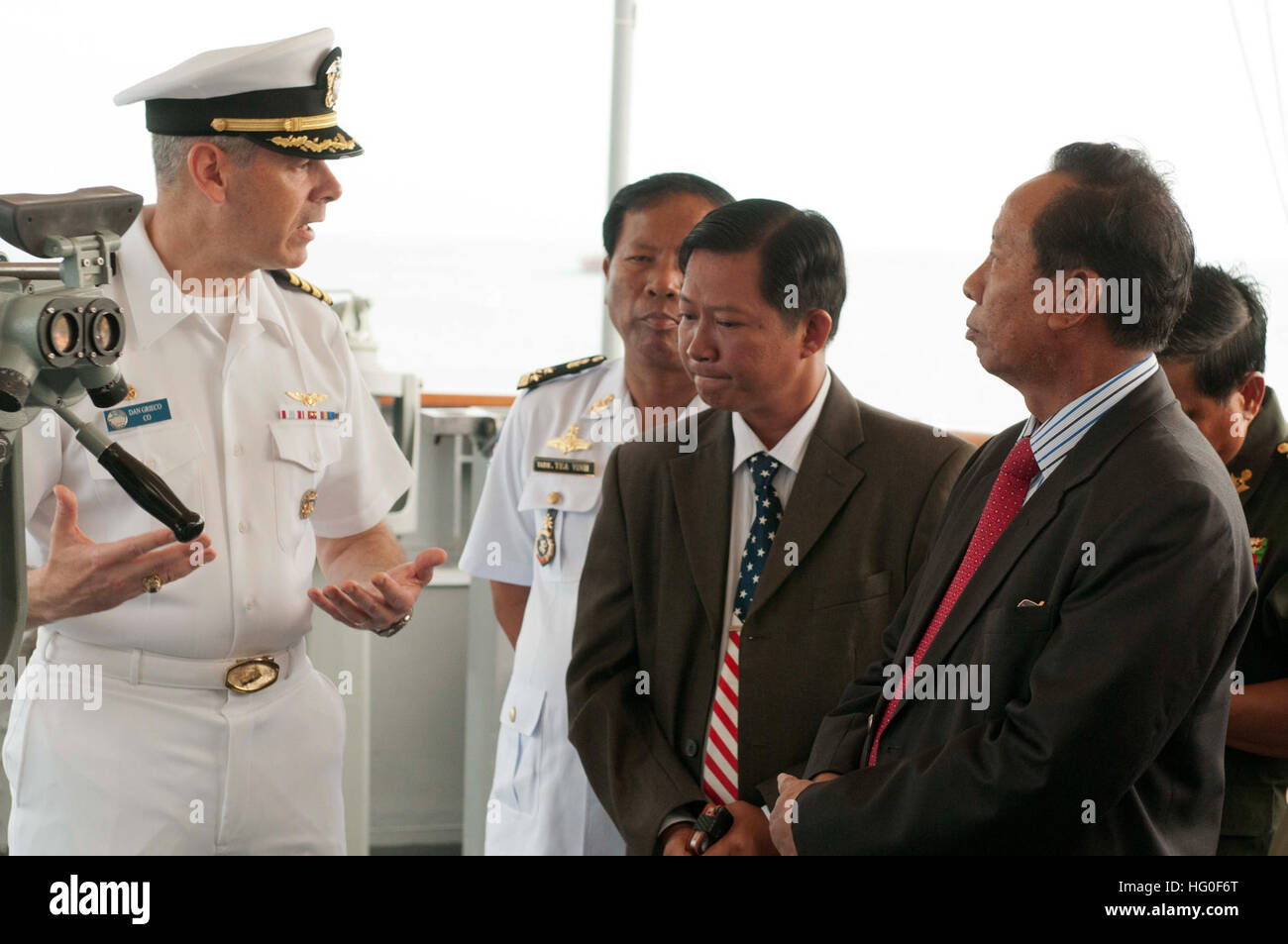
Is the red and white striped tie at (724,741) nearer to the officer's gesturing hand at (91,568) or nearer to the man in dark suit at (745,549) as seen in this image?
the man in dark suit at (745,549)

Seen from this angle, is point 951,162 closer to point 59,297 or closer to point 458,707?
point 458,707

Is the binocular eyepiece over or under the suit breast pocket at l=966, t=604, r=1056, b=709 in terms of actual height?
over

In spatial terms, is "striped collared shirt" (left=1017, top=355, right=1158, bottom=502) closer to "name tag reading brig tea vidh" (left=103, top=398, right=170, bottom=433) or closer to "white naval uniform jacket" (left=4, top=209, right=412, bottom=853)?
"white naval uniform jacket" (left=4, top=209, right=412, bottom=853)

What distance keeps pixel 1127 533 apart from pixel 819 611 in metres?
0.56

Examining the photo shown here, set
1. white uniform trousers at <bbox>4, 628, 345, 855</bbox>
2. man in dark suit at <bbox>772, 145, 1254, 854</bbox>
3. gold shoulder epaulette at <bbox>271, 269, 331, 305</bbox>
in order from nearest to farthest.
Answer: man in dark suit at <bbox>772, 145, 1254, 854</bbox>
white uniform trousers at <bbox>4, 628, 345, 855</bbox>
gold shoulder epaulette at <bbox>271, 269, 331, 305</bbox>

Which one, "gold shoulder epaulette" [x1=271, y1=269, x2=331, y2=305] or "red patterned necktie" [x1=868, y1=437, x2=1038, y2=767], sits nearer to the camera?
"red patterned necktie" [x1=868, y1=437, x2=1038, y2=767]

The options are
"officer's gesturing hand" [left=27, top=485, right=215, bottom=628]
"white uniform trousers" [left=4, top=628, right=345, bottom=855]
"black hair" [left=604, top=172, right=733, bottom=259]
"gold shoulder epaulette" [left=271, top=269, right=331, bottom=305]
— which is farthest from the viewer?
"black hair" [left=604, top=172, right=733, bottom=259]

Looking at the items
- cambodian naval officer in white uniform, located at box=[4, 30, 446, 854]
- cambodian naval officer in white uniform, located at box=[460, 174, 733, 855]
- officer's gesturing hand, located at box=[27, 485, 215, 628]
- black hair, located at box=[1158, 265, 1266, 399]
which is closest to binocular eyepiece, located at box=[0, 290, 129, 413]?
officer's gesturing hand, located at box=[27, 485, 215, 628]

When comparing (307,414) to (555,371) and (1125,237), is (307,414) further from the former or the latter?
(1125,237)

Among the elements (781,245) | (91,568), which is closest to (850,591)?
(781,245)

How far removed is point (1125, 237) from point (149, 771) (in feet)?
4.80

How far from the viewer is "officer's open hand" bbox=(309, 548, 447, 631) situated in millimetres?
1775

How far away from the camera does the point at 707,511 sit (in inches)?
72.9
